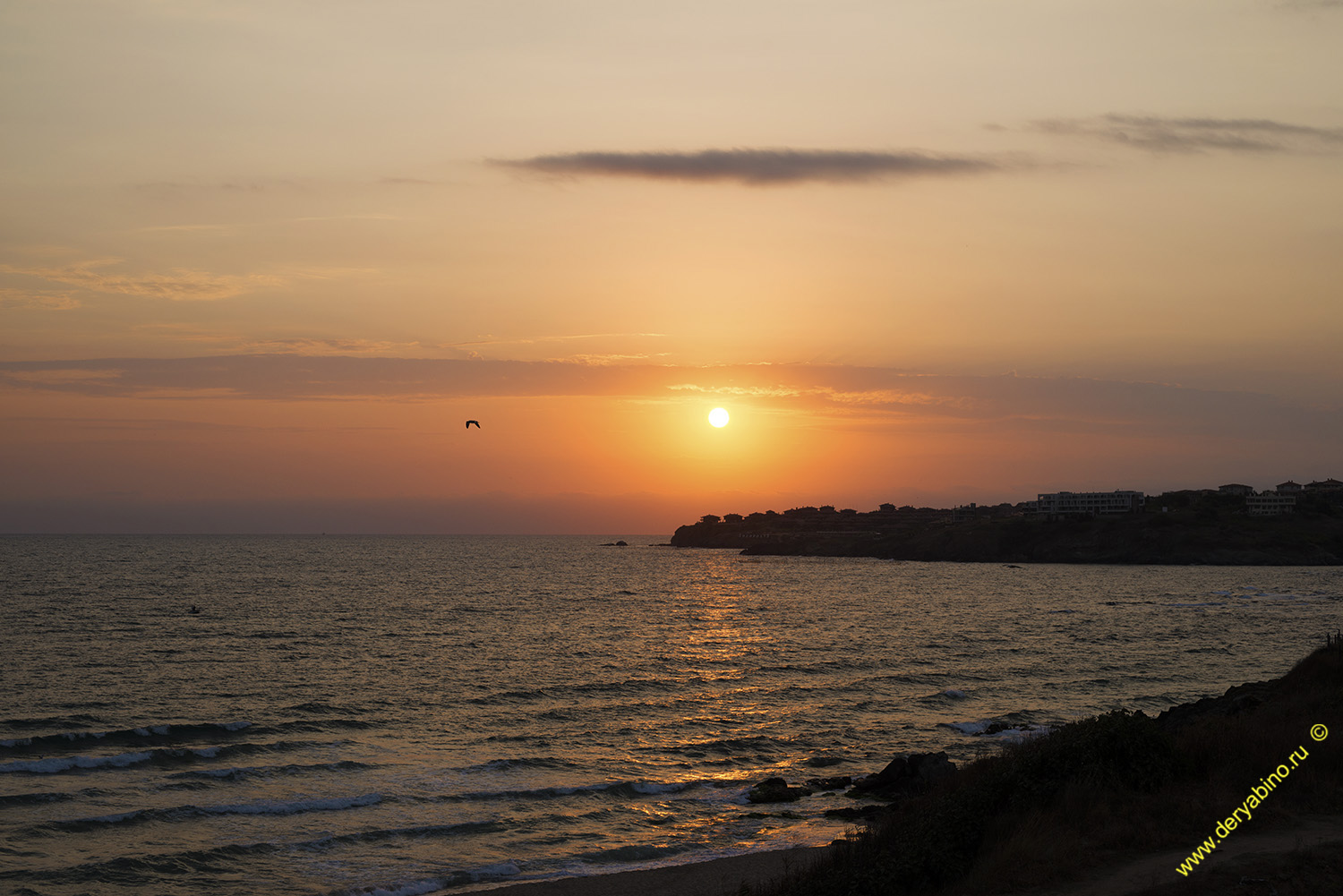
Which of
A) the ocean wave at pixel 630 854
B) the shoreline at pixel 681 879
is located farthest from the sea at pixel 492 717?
the shoreline at pixel 681 879

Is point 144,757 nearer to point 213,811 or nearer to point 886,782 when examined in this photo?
point 213,811

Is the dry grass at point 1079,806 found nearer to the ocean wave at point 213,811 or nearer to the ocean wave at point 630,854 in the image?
the ocean wave at point 630,854

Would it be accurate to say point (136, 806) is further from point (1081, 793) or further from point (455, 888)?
point (1081, 793)

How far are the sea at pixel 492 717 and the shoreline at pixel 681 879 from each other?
835mm

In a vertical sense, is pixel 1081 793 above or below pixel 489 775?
above

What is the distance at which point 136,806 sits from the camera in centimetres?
2856

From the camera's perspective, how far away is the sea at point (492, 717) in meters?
25.6

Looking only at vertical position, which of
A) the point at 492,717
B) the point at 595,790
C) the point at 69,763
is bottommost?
the point at 492,717

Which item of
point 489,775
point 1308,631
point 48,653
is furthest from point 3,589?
point 1308,631

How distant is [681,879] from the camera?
23.1 meters

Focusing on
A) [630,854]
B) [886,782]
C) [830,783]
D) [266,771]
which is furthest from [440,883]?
[886,782]

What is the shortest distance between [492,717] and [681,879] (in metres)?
21.0

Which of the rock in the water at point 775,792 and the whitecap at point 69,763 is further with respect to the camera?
the whitecap at point 69,763

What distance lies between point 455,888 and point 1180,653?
5565 centimetres
